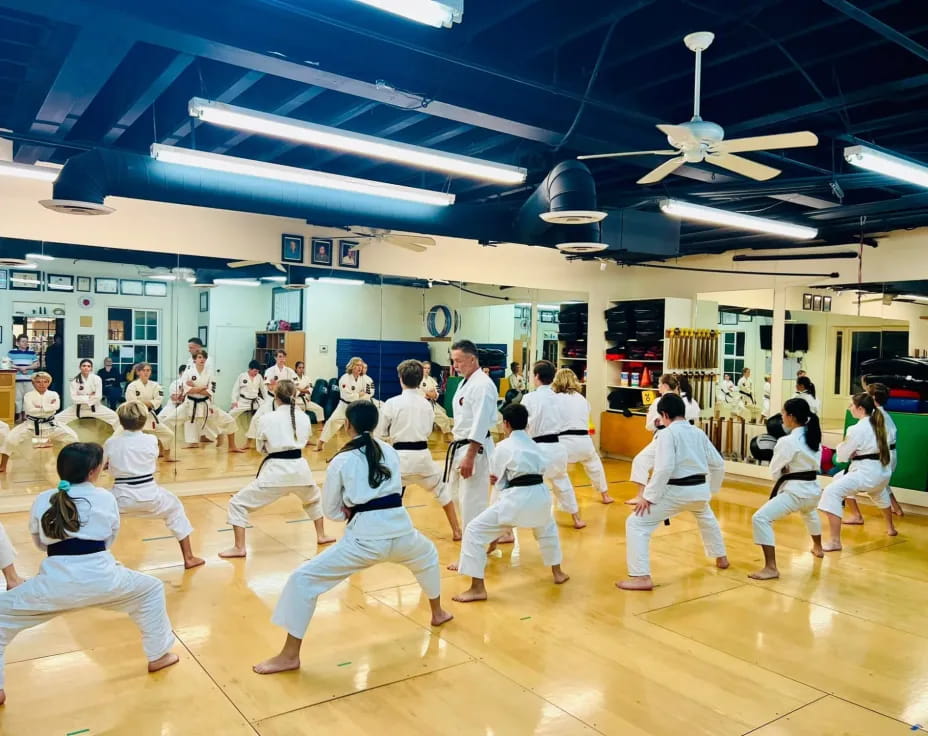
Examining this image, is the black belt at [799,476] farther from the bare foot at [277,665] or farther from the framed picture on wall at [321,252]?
the framed picture on wall at [321,252]

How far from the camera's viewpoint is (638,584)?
4.37 m

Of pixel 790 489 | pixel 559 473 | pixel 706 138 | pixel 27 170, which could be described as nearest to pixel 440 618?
pixel 559 473

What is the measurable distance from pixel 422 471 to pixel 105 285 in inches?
141

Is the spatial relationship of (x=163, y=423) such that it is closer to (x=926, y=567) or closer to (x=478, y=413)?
(x=478, y=413)

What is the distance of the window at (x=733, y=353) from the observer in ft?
29.5

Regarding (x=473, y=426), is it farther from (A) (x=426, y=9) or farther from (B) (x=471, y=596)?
(A) (x=426, y=9)

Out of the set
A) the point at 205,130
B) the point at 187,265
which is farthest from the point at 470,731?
the point at 187,265

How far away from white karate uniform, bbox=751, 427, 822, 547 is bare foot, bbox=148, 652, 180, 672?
355cm

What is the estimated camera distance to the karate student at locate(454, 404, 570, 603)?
4031mm

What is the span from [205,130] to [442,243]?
3068 millimetres

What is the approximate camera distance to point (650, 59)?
14.2 feet

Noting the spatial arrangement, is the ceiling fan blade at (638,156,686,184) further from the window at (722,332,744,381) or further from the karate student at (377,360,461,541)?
the window at (722,332,744,381)

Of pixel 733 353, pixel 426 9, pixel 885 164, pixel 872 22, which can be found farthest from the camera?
pixel 733 353

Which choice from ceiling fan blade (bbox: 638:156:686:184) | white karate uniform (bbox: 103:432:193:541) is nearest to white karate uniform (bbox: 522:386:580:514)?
ceiling fan blade (bbox: 638:156:686:184)
